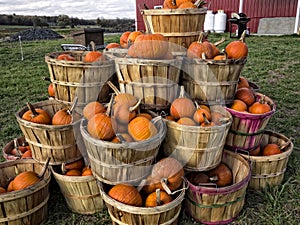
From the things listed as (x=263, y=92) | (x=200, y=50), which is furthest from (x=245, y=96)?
(x=263, y=92)

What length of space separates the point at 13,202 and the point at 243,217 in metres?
2.15

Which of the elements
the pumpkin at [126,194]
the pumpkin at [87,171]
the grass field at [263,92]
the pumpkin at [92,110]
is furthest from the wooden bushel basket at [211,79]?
the pumpkin at [87,171]

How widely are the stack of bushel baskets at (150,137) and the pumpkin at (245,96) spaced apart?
15 millimetres

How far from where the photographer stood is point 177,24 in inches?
124

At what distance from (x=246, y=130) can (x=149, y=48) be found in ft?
4.54

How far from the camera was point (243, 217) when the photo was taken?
9.19ft

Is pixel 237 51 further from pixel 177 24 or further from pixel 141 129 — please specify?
pixel 141 129

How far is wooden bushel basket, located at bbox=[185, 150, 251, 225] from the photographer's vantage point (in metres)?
2.58

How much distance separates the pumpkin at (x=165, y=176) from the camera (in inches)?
103

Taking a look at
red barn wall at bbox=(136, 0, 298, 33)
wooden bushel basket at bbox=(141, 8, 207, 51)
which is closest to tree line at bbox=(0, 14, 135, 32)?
red barn wall at bbox=(136, 0, 298, 33)

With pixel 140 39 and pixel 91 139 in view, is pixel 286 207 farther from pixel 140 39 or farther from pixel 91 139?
pixel 140 39

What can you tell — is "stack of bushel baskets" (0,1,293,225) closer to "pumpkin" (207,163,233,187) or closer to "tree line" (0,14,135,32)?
"pumpkin" (207,163,233,187)

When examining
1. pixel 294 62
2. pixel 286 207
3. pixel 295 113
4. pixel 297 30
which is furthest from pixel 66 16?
pixel 286 207

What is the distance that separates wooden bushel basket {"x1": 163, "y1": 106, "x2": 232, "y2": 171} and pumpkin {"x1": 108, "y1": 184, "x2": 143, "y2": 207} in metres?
0.57
